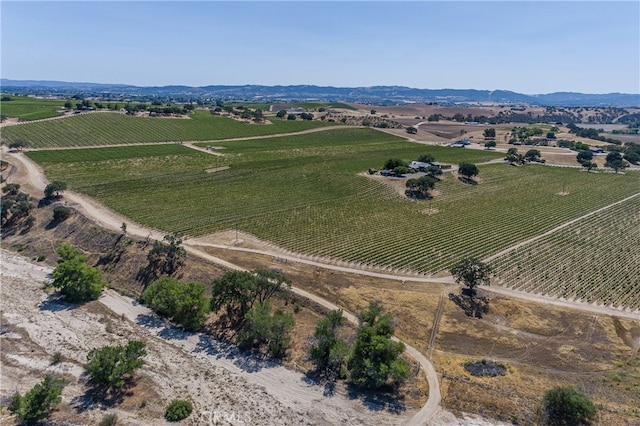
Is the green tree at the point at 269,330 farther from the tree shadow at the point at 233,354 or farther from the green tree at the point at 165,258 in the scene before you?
the green tree at the point at 165,258

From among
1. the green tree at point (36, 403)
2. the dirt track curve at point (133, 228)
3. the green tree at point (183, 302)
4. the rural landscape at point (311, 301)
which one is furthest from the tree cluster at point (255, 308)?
the green tree at point (36, 403)

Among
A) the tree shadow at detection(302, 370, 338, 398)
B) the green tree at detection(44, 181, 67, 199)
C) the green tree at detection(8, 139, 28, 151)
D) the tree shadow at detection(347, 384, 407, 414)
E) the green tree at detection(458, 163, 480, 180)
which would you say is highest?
the green tree at detection(8, 139, 28, 151)

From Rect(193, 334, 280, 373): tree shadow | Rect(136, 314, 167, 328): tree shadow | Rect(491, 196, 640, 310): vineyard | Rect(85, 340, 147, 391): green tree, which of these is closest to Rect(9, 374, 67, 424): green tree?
Rect(85, 340, 147, 391): green tree

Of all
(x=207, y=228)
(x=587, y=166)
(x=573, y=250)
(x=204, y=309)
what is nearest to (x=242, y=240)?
(x=207, y=228)

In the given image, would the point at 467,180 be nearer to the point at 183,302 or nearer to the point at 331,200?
the point at 331,200

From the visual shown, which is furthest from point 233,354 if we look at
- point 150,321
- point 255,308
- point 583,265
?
point 583,265

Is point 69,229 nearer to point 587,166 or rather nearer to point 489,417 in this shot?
point 489,417

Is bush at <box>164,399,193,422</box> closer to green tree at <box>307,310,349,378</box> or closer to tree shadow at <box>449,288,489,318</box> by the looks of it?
green tree at <box>307,310,349,378</box>
